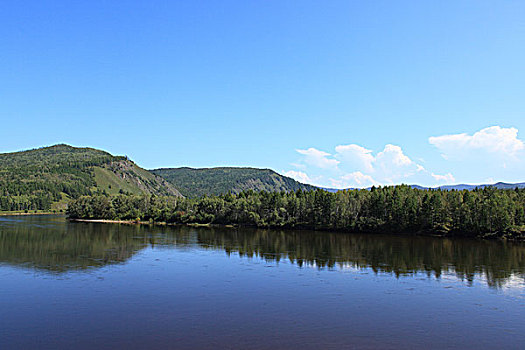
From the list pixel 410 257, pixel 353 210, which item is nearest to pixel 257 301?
pixel 410 257

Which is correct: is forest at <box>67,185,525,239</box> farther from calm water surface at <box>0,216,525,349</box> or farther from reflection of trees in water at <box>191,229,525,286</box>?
calm water surface at <box>0,216,525,349</box>

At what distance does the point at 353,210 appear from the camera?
421ft

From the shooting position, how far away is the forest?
104875 millimetres

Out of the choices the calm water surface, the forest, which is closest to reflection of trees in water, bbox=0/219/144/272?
the calm water surface

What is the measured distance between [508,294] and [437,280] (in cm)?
850

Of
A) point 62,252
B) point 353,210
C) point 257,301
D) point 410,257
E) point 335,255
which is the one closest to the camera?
point 257,301

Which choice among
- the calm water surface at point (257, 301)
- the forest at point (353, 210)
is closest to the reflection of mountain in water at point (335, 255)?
the calm water surface at point (257, 301)

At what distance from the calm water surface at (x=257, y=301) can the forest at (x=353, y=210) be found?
1662 inches

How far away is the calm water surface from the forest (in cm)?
4221

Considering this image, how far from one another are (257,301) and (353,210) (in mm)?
97137

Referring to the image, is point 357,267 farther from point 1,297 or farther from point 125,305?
point 1,297

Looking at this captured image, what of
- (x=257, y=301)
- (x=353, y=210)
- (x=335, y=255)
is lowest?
(x=257, y=301)

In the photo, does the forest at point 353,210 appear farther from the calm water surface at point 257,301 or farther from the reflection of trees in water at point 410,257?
the calm water surface at point 257,301

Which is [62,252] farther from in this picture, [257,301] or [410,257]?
[410,257]
